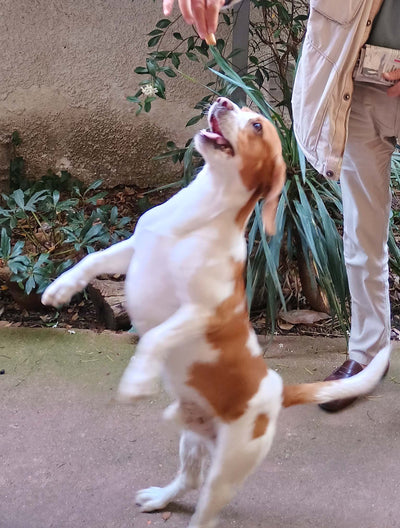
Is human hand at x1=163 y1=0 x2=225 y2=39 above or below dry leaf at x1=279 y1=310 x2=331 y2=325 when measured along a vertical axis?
above

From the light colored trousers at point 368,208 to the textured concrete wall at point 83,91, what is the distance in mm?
1843

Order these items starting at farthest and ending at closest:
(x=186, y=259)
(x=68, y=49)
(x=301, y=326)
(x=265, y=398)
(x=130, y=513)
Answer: (x=68, y=49) → (x=301, y=326) → (x=130, y=513) → (x=265, y=398) → (x=186, y=259)

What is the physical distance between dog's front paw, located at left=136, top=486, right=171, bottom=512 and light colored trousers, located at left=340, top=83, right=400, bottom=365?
105cm

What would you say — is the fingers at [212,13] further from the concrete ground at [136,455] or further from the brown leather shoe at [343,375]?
the brown leather shoe at [343,375]

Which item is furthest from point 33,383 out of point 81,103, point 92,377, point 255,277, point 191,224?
point 81,103

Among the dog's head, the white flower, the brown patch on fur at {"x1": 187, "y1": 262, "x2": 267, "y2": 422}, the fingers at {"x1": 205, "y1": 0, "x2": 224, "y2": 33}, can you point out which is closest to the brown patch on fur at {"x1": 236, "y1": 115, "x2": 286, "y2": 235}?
the dog's head

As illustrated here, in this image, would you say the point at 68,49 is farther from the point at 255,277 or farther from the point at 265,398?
the point at 265,398

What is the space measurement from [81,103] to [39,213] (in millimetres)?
852

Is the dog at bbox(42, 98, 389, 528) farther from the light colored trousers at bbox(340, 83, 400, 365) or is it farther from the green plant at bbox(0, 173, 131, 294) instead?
the green plant at bbox(0, 173, 131, 294)

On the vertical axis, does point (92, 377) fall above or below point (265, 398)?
below

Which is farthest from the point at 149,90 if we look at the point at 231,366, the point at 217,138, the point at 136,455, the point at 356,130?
the point at 231,366

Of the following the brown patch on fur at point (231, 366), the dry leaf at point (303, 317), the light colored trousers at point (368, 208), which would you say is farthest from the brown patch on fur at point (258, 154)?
the dry leaf at point (303, 317)

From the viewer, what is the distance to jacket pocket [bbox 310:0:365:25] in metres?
1.83

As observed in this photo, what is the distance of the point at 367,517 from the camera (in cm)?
189
